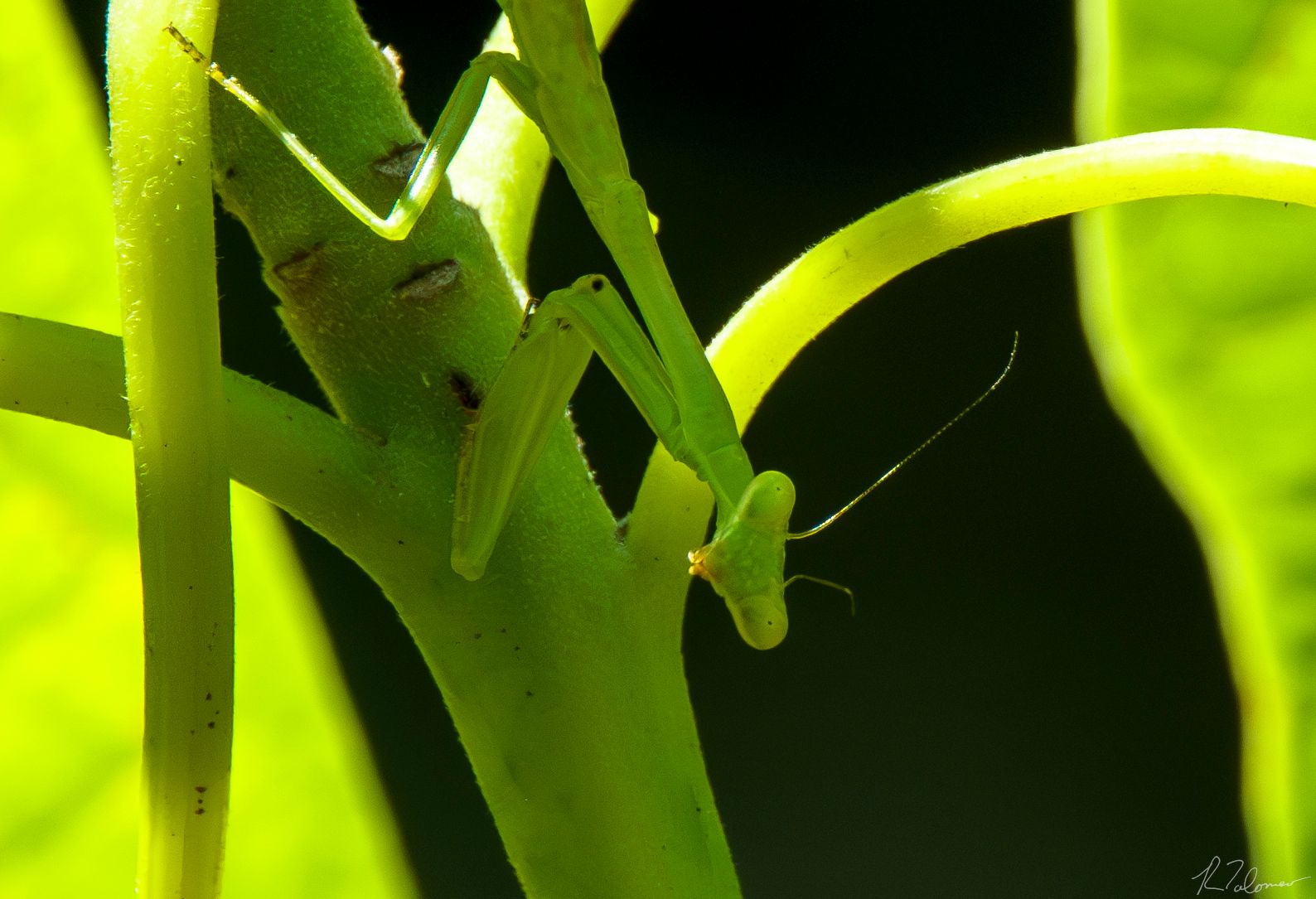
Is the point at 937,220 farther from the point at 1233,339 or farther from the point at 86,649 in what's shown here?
the point at 86,649

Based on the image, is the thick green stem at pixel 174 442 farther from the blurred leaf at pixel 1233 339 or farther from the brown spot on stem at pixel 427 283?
the blurred leaf at pixel 1233 339

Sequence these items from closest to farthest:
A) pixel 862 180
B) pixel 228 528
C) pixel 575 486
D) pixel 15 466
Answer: pixel 228 528 < pixel 575 486 < pixel 15 466 < pixel 862 180

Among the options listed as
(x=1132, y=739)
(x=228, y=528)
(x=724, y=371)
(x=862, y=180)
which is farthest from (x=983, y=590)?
(x=228, y=528)

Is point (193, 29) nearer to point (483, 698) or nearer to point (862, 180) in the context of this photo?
point (483, 698)
